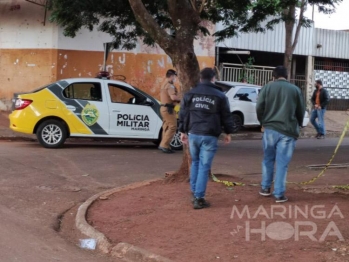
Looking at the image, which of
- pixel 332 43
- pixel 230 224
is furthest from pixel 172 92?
pixel 332 43

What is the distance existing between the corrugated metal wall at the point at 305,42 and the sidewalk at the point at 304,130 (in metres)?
2.84

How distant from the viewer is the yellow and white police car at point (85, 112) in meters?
13.5

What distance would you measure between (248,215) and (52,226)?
2.47 meters

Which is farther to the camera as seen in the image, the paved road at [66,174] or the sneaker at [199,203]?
the sneaker at [199,203]

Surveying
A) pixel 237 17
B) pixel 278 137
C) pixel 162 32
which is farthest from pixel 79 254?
pixel 237 17

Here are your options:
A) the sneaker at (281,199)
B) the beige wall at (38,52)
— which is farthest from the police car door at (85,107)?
the sneaker at (281,199)

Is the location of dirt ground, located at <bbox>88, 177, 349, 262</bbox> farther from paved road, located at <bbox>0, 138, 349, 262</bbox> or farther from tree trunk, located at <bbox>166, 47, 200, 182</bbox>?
tree trunk, located at <bbox>166, 47, 200, 182</bbox>

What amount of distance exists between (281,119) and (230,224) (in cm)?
166

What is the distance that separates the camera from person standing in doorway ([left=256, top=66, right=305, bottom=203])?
24.8 ft

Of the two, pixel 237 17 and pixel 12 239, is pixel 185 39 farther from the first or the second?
pixel 237 17

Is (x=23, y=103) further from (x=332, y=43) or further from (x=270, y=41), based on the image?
(x=332, y=43)

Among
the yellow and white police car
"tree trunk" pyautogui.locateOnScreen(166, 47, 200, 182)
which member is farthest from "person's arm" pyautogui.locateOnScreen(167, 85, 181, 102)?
"tree trunk" pyautogui.locateOnScreen(166, 47, 200, 182)

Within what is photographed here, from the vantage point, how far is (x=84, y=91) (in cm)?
1379

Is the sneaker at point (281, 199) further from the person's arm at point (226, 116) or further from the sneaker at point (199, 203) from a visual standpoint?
the person's arm at point (226, 116)
